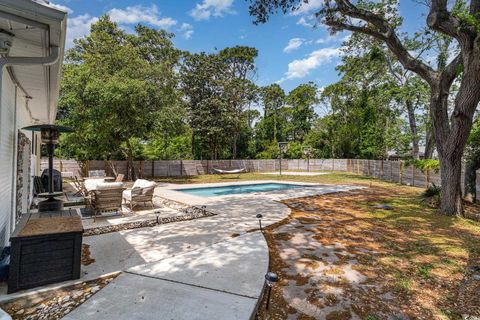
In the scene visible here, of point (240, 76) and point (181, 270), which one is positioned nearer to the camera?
point (181, 270)

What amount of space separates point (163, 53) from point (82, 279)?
24523 mm

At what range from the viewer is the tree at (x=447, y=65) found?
5.96 m

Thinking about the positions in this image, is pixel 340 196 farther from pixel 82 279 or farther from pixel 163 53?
pixel 163 53

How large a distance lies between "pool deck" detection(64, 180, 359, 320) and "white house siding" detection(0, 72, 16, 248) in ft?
3.75

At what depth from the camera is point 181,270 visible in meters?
3.21

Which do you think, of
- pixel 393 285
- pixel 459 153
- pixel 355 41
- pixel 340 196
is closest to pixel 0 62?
pixel 393 285

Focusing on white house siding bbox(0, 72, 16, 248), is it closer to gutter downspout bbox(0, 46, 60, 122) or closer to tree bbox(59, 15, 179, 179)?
gutter downspout bbox(0, 46, 60, 122)

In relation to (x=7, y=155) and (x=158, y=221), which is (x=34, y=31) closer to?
(x=7, y=155)

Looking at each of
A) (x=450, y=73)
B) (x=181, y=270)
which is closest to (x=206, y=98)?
(x=450, y=73)

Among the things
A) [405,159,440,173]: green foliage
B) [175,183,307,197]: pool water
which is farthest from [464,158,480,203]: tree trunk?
[175,183,307,197]: pool water

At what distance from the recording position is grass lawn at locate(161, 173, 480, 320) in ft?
8.67

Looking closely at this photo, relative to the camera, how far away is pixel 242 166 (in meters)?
24.3

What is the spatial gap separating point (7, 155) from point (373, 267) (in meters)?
5.55

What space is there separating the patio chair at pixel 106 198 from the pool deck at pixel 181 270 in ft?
4.43
